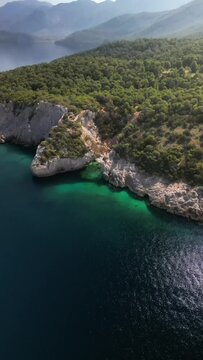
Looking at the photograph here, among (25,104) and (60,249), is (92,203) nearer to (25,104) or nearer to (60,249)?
(60,249)

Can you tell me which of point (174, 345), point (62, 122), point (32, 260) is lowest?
point (174, 345)

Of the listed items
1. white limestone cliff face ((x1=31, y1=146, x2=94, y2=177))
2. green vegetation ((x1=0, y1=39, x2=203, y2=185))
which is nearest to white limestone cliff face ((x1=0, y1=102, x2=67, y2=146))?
green vegetation ((x1=0, y1=39, x2=203, y2=185))

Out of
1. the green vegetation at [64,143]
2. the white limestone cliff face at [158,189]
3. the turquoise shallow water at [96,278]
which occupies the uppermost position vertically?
the green vegetation at [64,143]

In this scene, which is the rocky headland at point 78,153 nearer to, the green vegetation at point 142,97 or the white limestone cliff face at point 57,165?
the white limestone cliff face at point 57,165

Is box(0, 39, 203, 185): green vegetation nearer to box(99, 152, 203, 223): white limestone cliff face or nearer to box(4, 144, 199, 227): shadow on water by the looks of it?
box(99, 152, 203, 223): white limestone cliff face

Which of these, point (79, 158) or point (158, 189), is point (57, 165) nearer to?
point (79, 158)

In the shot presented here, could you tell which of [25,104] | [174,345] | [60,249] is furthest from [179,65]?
[174,345]

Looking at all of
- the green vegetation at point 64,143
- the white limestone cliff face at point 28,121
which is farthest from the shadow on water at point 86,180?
the white limestone cliff face at point 28,121
